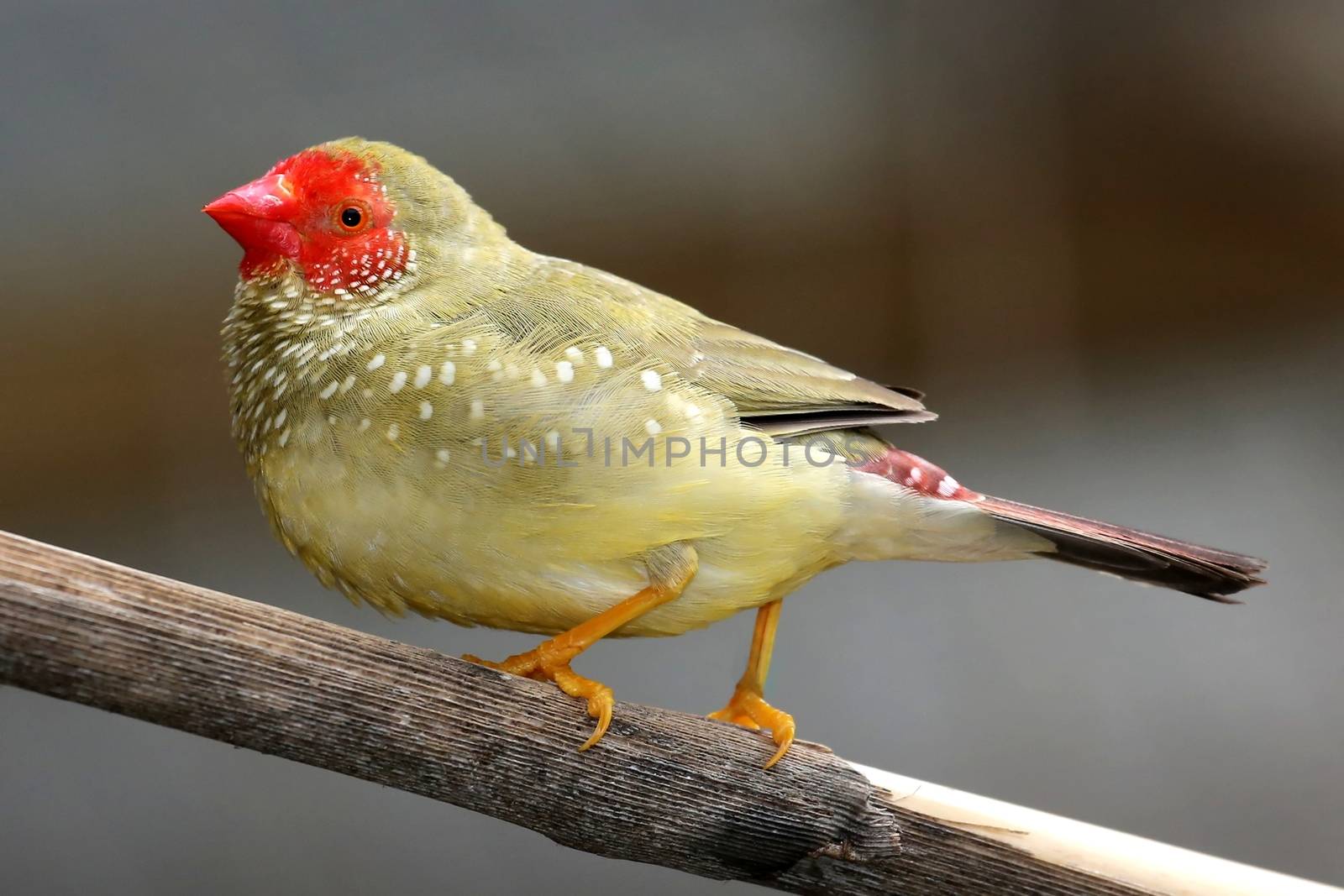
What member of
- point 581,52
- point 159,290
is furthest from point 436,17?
point 159,290

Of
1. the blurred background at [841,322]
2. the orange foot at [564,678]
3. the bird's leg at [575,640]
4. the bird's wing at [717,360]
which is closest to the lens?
the orange foot at [564,678]

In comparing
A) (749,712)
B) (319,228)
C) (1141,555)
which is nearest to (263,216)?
(319,228)

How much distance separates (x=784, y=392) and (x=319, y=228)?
2.57 feet

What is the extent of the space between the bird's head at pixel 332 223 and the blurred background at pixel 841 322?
149 cm

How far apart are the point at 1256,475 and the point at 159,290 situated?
3392mm

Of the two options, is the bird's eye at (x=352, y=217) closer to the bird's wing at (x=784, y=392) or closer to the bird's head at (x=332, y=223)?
the bird's head at (x=332, y=223)

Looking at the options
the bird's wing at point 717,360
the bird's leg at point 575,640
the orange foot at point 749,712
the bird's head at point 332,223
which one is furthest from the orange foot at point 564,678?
the bird's head at point 332,223

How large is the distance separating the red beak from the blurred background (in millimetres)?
1542

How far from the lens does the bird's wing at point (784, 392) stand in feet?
6.57

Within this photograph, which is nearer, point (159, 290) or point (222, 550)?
point (159, 290)

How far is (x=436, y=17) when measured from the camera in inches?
132

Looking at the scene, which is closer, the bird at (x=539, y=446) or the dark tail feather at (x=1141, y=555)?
the bird at (x=539, y=446)

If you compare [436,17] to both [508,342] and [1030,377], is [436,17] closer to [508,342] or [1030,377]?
[508,342]

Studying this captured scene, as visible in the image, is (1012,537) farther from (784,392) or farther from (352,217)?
(352,217)
